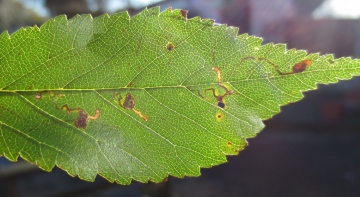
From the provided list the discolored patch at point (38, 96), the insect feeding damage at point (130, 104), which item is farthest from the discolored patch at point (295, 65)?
the discolored patch at point (38, 96)

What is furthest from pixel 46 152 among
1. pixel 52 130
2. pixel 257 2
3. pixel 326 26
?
pixel 326 26

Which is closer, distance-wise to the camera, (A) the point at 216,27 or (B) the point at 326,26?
(A) the point at 216,27

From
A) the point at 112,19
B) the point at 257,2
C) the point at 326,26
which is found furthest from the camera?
the point at 326,26

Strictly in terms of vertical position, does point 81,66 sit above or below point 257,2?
below

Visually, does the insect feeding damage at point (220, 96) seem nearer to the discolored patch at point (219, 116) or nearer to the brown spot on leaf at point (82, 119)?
the discolored patch at point (219, 116)

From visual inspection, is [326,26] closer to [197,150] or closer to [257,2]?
[257,2]

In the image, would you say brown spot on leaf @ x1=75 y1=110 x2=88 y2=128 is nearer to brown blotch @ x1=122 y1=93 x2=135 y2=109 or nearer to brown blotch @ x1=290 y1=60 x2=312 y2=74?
brown blotch @ x1=122 y1=93 x2=135 y2=109

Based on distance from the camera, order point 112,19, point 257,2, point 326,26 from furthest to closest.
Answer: point 326,26 < point 257,2 < point 112,19
